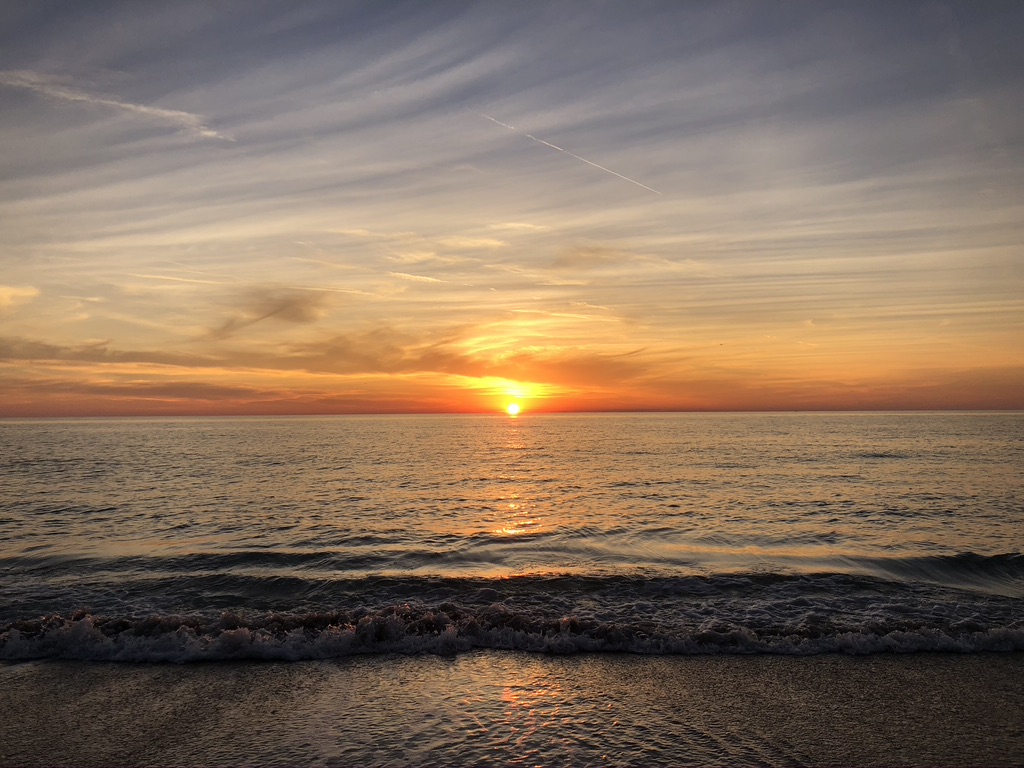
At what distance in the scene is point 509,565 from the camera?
701 inches

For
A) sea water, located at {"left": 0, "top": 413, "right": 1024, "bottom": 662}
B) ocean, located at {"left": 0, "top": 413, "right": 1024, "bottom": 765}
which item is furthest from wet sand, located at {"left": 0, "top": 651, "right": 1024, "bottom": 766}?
sea water, located at {"left": 0, "top": 413, "right": 1024, "bottom": 662}

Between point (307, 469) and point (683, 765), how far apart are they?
147 ft

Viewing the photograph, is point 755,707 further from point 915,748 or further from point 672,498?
point 672,498

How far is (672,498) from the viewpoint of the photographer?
102 feet

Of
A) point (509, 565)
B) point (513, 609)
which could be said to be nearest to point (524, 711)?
point (513, 609)

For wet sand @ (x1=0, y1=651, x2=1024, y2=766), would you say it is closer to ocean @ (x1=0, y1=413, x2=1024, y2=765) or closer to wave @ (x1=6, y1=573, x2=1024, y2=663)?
ocean @ (x1=0, y1=413, x2=1024, y2=765)

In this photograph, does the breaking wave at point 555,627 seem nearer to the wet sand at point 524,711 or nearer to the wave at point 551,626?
the wave at point 551,626

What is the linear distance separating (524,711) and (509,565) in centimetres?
980

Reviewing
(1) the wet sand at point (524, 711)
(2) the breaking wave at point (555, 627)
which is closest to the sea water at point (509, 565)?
(2) the breaking wave at point (555, 627)

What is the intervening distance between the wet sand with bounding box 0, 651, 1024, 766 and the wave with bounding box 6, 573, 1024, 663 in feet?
1.44

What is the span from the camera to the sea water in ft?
36.1

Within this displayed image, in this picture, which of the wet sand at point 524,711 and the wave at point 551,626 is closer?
the wet sand at point 524,711

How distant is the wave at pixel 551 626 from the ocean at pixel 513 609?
0.18 ft

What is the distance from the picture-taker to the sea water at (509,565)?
1102 centimetres
